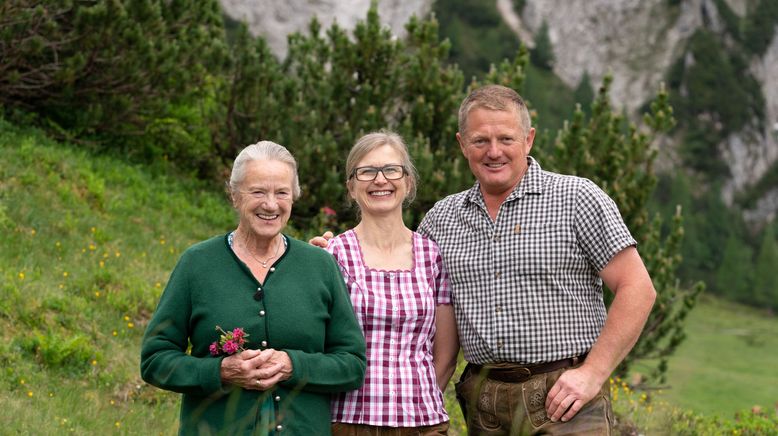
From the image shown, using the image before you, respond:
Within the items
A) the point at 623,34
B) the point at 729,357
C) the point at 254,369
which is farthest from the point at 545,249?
the point at 623,34

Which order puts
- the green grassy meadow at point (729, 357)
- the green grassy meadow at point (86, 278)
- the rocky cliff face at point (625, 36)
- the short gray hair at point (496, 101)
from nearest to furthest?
1. the short gray hair at point (496, 101)
2. the green grassy meadow at point (86, 278)
3. the green grassy meadow at point (729, 357)
4. the rocky cliff face at point (625, 36)

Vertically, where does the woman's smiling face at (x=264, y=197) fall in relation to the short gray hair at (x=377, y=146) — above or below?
below

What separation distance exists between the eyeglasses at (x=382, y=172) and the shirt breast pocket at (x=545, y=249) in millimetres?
576

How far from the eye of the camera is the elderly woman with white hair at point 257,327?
127 inches

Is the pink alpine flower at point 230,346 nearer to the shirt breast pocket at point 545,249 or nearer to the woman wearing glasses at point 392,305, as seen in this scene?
the woman wearing glasses at point 392,305

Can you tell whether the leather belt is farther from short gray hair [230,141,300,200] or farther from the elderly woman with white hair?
short gray hair [230,141,300,200]

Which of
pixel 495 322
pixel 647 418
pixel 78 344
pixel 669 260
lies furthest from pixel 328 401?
pixel 669 260

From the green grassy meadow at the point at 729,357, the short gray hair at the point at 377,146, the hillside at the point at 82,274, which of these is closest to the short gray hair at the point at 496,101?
the short gray hair at the point at 377,146

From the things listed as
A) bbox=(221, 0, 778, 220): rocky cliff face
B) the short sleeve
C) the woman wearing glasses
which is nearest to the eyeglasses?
the woman wearing glasses

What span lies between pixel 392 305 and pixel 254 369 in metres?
0.67

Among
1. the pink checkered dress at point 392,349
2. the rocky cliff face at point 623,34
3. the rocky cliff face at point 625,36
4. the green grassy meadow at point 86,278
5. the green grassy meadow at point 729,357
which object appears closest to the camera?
the pink checkered dress at point 392,349

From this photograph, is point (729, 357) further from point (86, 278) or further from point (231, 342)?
point (231, 342)

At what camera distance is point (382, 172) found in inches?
149

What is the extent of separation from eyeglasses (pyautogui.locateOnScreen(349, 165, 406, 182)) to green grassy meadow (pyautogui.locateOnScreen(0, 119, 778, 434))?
1379 mm
